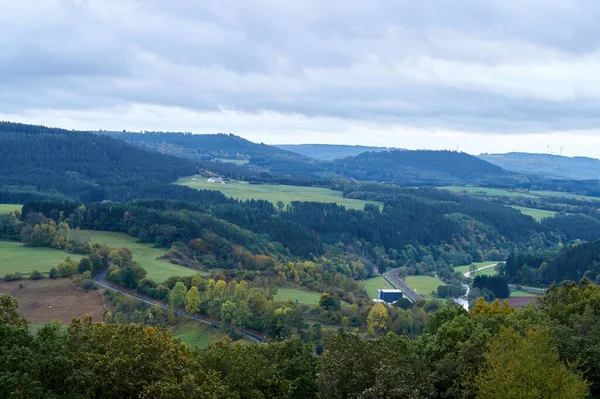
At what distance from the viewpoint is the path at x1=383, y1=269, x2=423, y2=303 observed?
128625mm

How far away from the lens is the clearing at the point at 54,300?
294 feet

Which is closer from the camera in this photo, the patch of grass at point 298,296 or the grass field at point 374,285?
the patch of grass at point 298,296

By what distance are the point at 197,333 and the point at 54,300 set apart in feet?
76.6

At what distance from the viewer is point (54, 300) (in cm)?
9544

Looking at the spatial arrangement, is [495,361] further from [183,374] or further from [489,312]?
[489,312]

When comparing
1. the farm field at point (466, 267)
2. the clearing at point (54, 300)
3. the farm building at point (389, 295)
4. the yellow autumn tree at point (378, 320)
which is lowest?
the farm field at point (466, 267)

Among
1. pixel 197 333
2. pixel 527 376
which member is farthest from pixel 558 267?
pixel 527 376

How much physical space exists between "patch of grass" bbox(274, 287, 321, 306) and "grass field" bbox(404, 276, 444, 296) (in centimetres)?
3001

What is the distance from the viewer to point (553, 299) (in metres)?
61.1

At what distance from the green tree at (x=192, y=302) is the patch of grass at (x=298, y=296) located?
39.3 ft

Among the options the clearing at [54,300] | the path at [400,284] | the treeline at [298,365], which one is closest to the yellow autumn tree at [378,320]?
the path at [400,284]

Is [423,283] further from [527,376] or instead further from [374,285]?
[527,376]

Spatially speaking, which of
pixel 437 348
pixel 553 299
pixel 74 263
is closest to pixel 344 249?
pixel 74 263

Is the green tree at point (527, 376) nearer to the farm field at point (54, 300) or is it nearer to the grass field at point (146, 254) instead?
the farm field at point (54, 300)
